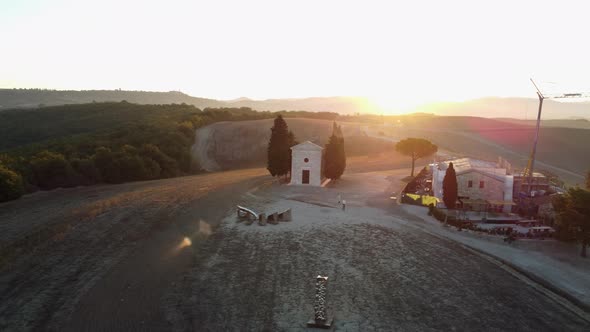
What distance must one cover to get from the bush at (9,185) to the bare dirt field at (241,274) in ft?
17.4

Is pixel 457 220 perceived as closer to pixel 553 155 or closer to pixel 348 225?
pixel 348 225

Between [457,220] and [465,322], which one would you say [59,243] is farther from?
[457,220]

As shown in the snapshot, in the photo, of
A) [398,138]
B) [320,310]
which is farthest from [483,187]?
[398,138]

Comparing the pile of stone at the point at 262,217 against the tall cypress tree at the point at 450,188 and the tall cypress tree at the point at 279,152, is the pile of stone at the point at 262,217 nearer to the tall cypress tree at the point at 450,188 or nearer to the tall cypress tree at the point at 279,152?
the tall cypress tree at the point at 450,188

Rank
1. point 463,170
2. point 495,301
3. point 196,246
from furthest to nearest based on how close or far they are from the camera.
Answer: point 463,170, point 196,246, point 495,301

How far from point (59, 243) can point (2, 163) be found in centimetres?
2632

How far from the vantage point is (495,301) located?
2367 centimetres

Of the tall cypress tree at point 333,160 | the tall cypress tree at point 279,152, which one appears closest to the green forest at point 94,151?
the tall cypress tree at point 279,152

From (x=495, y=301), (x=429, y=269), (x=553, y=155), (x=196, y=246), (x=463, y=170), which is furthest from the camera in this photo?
(x=553, y=155)

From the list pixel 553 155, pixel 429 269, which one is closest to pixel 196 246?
pixel 429 269

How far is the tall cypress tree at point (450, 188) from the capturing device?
130 feet

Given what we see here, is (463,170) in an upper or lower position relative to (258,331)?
upper

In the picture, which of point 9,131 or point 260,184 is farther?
point 9,131

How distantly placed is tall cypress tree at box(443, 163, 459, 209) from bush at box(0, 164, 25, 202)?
4093 cm
